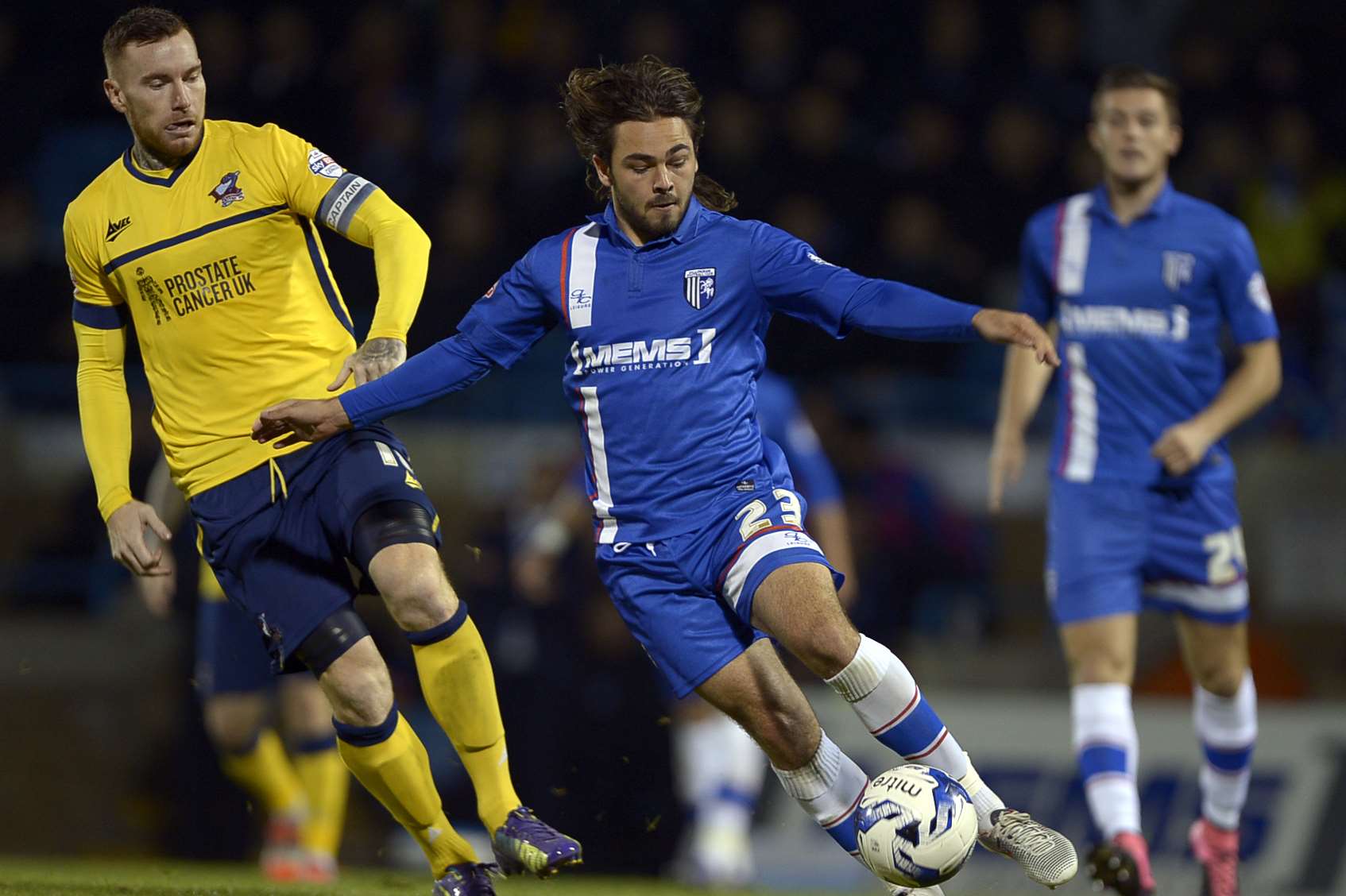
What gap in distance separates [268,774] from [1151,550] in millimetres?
4291

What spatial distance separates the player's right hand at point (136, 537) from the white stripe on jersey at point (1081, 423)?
3.39m

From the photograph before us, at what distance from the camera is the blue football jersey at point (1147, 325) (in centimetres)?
691

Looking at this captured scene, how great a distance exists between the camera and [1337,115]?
13.8 meters

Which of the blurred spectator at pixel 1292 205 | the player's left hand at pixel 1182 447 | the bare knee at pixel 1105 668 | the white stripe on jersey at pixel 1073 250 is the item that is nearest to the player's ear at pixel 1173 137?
the white stripe on jersey at pixel 1073 250

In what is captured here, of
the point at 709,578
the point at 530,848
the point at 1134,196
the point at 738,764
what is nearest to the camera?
the point at 530,848

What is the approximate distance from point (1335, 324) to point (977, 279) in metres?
2.46

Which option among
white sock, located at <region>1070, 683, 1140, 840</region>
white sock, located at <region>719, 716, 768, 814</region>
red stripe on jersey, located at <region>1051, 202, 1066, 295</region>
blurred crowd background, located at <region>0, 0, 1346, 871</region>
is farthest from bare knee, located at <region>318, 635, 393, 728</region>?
blurred crowd background, located at <region>0, 0, 1346, 871</region>

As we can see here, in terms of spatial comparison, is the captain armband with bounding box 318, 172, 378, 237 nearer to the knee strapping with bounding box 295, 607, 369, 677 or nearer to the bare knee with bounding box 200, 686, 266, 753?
the knee strapping with bounding box 295, 607, 369, 677

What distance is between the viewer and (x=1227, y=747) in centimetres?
705

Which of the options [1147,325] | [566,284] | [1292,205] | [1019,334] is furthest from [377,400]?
[1292,205]

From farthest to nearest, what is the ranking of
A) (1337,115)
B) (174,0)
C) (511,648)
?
1. (1337,115)
2. (174,0)
3. (511,648)

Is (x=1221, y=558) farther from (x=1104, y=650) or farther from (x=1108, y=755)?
(x=1108, y=755)

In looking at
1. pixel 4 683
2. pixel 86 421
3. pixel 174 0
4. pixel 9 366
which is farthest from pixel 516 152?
pixel 86 421

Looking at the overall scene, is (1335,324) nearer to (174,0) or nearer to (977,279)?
(977,279)
